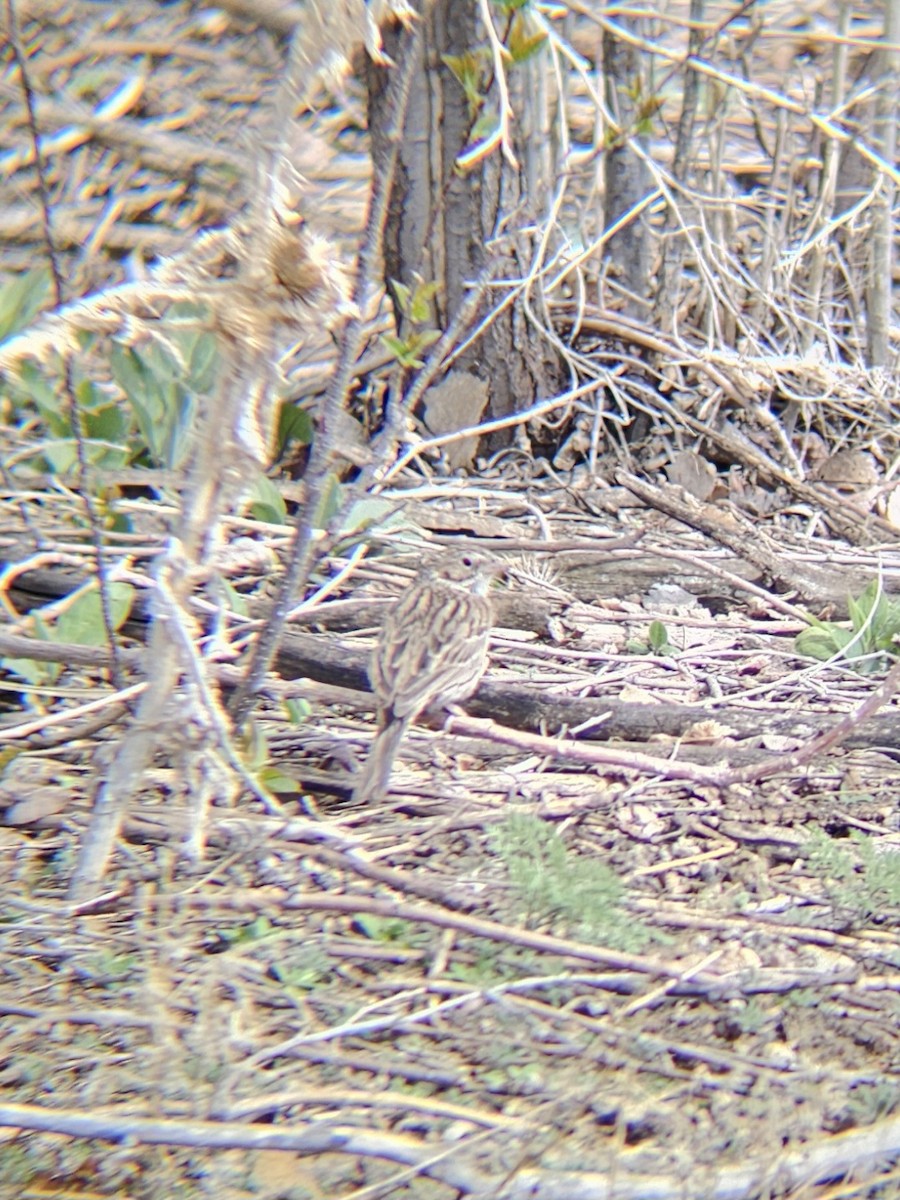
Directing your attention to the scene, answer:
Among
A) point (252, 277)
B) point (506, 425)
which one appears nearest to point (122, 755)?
point (252, 277)

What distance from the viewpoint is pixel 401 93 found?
2.74m

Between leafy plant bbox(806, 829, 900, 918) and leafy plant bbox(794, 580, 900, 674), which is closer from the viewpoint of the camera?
leafy plant bbox(806, 829, 900, 918)

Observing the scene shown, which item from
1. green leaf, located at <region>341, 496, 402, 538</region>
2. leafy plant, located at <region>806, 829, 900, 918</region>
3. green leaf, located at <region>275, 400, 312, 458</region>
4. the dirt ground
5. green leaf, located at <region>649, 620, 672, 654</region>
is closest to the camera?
the dirt ground

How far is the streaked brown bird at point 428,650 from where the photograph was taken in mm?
3482

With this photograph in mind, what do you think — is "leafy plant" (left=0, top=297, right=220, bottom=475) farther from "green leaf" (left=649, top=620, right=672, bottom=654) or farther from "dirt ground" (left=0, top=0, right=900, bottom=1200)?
"green leaf" (left=649, top=620, right=672, bottom=654)

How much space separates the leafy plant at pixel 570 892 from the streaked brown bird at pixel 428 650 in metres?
0.59

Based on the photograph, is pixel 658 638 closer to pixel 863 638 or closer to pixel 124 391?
pixel 863 638

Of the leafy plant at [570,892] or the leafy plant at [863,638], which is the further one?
the leafy plant at [863,638]

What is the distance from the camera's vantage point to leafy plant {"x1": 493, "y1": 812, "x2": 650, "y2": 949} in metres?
2.79

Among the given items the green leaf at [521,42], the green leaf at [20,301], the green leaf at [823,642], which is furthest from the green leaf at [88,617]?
the green leaf at [823,642]

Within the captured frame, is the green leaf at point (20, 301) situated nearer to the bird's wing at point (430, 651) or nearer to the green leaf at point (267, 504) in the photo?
the green leaf at point (267, 504)

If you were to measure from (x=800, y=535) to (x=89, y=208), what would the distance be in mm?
3719

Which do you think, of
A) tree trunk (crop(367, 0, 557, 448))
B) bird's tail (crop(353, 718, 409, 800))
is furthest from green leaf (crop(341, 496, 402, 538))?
bird's tail (crop(353, 718, 409, 800))

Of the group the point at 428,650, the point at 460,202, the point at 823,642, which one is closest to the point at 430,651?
the point at 428,650
